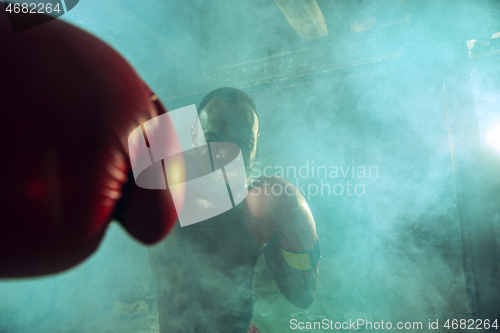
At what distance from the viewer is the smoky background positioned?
1.90 meters

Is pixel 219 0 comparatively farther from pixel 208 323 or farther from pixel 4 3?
pixel 208 323

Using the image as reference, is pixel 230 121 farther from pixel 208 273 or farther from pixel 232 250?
pixel 208 273

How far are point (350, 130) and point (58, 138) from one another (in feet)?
9.84

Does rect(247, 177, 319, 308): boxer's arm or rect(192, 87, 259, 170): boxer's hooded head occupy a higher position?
rect(192, 87, 259, 170): boxer's hooded head

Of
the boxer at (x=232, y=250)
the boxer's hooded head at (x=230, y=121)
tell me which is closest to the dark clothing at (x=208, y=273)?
the boxer at (x=232, y=250)

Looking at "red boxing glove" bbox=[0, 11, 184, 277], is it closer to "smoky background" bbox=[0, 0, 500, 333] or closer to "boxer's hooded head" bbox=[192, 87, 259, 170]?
"boxer's hooded head" bbox=[192, 87, 259, 170]

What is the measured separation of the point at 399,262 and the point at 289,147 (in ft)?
6.87

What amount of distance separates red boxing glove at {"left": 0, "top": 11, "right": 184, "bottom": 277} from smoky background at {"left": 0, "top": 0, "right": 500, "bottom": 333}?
132cm

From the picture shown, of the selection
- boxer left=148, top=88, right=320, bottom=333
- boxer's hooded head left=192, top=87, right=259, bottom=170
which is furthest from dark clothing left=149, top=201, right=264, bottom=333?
boxer's hooded head left=192, top=87, right=259, bottom=170

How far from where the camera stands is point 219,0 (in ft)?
6.52

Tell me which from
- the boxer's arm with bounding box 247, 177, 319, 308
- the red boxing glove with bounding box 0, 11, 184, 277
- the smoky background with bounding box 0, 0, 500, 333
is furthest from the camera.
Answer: the smoky background with bounding box 0, 0, 500, 333

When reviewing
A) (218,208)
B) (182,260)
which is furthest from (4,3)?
(182,260)

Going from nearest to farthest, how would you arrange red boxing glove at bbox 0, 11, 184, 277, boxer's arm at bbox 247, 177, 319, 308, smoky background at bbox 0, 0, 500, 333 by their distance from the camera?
red boxing glove at bbox 0, 11, 184, 277 < boxer's arm at bbox 247, 177, 319, 308 < smoky background at bbox 0, 0, 500, 333

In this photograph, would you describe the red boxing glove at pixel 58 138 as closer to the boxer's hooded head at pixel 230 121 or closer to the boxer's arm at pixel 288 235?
the boxer's hooded head at pixel 230 121
